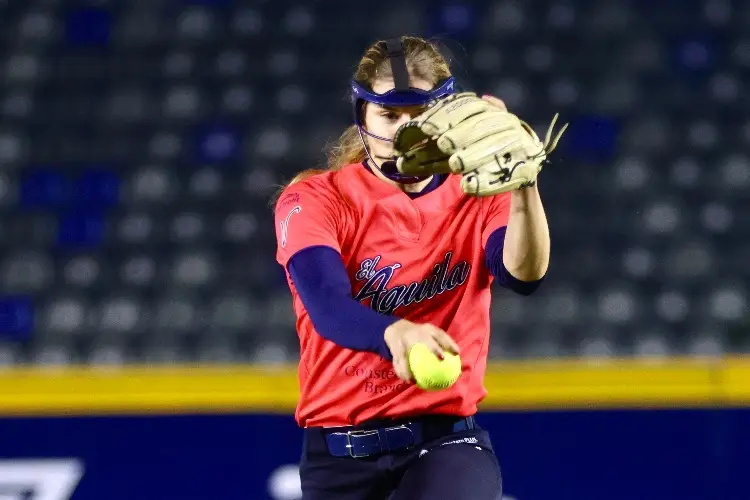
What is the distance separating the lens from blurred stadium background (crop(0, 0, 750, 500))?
13.5ft

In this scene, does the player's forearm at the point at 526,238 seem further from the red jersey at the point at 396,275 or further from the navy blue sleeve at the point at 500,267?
the red jersey at the point at 396,275

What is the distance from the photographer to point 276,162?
4500 millimetres

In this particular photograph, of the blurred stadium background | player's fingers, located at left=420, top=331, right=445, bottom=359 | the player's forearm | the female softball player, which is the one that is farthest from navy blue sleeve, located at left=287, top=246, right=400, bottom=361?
the blurred stadium background

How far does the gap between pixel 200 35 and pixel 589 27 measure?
1.76m

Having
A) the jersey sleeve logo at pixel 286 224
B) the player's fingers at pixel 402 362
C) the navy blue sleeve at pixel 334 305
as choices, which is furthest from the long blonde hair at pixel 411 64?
the player's fingers at pixel 402 362

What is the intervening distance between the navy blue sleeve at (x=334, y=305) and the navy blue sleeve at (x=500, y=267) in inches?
9.4

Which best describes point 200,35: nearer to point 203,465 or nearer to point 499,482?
point 203,465

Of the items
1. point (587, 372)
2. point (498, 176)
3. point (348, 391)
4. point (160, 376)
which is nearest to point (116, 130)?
point (160, 376)

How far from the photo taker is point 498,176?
1638mm

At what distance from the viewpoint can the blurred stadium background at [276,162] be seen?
4.11 m

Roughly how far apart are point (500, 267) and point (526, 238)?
0.40ft

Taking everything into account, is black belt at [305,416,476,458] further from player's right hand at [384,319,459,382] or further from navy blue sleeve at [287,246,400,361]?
player's right hand at [384,319,459,382]

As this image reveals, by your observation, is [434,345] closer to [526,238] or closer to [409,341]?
[409,341]

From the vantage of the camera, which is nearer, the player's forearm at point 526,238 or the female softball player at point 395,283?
the player's forearm at point 526,238
